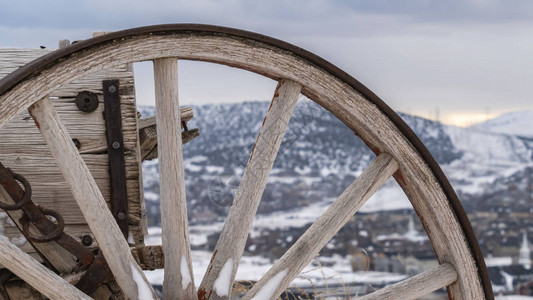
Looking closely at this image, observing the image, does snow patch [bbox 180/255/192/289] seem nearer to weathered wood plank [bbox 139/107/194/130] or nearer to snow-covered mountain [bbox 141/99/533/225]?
weathered wood plank [bbox 139/107/194/130]

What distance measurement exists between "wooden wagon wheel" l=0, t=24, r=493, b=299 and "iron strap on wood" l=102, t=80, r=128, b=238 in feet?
1.11

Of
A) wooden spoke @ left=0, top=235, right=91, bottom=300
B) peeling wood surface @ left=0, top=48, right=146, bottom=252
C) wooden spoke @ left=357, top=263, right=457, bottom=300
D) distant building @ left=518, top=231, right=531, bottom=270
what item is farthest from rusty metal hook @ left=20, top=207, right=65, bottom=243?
distant building @ left=518, top=231, right=531, bottom=270

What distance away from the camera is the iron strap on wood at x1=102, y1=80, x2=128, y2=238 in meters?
2.30

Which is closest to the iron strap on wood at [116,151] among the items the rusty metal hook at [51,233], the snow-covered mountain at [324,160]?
the rusty metal hook at [51,233]

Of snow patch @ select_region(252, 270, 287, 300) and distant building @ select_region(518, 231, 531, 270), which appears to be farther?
distant building @ select_region(518, 231, 531, 270)

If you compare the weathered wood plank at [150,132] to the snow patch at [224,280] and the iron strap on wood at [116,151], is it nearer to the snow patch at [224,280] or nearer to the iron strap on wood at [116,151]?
the iron strap on wood at [116,151]

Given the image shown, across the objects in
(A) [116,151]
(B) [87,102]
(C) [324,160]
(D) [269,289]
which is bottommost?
(D) [269,289]

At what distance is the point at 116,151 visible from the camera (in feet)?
7.61

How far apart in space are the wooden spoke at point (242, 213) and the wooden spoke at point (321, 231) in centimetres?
10

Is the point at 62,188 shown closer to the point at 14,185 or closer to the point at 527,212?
the point at 14,185

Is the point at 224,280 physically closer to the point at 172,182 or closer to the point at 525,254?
the point at 172,182

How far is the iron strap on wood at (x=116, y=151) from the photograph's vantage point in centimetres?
230

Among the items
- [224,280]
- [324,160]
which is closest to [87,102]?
[224,280]

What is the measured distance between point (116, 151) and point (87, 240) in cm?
31
